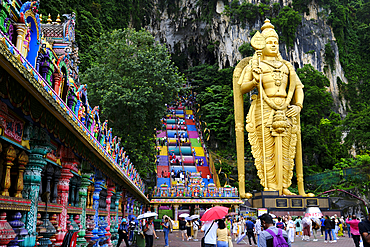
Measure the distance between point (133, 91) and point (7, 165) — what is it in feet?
36.2

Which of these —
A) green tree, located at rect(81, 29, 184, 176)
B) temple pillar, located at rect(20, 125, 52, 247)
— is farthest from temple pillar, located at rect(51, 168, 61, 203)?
green tree, located at rect(81, 29, 184, 176)

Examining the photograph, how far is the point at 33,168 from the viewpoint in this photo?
141 inches

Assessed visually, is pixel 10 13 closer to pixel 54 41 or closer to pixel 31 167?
pixel 31 167

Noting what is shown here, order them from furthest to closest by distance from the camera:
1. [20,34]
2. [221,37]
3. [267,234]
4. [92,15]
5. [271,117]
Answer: [221,37]
[92,15]
[271,117]
[267,234]
[20,34]

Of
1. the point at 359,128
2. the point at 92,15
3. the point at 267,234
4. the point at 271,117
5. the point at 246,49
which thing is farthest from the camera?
the point at 246,49

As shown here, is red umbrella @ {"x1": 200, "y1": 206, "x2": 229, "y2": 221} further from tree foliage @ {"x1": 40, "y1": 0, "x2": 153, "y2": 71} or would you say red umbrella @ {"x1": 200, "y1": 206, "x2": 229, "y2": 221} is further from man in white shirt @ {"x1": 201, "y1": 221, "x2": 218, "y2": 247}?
tree foliage @ {"x1": 40, "y1": 0, "x2": 153, "y2": 71}

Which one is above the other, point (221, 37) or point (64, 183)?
point (221, 37)

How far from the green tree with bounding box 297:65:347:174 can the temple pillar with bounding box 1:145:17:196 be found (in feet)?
89.0

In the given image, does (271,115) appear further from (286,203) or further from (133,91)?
(133,91)

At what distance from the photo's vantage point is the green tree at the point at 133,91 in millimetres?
14281

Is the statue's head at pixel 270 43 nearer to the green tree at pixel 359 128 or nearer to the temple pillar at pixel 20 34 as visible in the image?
the green tree at pixel 359 128

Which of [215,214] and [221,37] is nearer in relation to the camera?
[215,214]

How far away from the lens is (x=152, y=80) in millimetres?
15398

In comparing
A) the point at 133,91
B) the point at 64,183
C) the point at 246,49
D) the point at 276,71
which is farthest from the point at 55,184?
the point at 246,49
